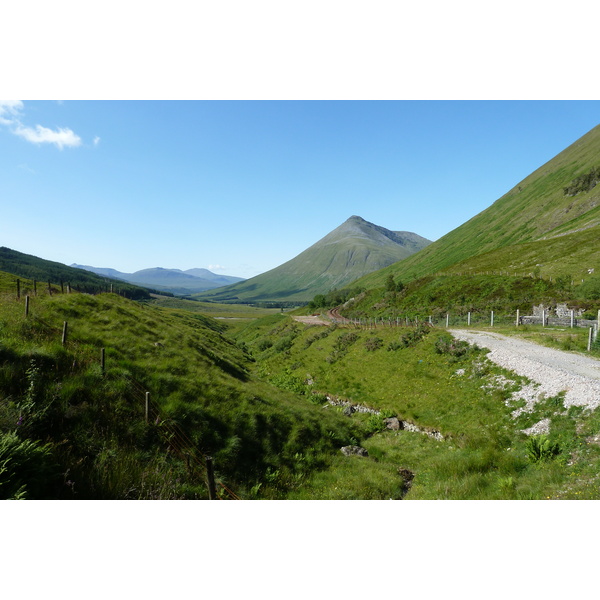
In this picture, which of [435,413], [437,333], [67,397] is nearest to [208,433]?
[67,397]

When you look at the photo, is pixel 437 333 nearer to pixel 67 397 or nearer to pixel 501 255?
pixel 67 397

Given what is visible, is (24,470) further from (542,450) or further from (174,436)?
(542,450)

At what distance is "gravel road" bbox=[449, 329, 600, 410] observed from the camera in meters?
13.4

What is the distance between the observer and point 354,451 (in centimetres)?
1483

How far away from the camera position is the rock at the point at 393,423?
59.3 ft

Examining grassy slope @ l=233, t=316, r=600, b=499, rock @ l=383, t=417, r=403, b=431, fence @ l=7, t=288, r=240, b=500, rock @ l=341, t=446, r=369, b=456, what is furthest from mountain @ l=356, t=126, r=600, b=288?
fence @ l=7, t=288, r=240, b=500

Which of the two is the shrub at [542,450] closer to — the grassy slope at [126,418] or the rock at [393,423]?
the rock at [393,423]

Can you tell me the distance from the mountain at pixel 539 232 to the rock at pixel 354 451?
5370 cm

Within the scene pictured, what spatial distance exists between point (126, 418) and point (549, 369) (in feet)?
68.2

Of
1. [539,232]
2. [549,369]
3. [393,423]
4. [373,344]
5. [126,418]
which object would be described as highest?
[539,232]

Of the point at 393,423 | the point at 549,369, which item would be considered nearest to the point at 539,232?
the point at 549,369

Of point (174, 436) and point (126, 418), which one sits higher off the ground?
point (126, 418)

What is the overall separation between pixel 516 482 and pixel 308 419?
30.7 feet

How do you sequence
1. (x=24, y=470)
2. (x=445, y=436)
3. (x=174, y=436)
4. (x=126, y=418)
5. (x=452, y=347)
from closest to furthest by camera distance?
(x=24, y=470), (x=126, y=418), (x=174, y=436), (x=445, y=436), (x=452, y=347)
